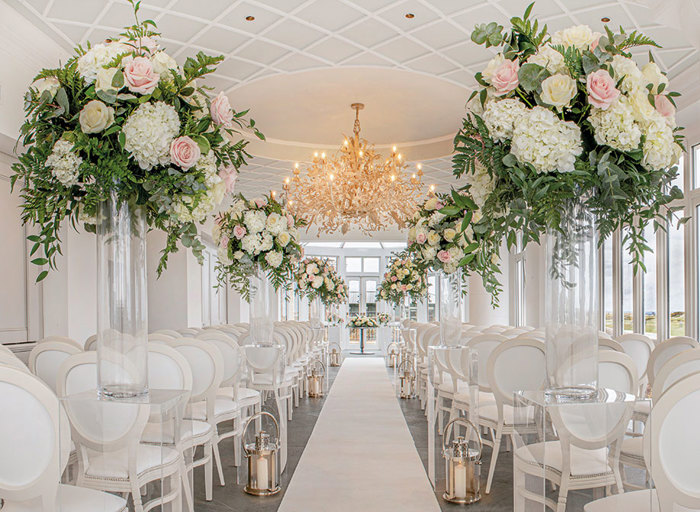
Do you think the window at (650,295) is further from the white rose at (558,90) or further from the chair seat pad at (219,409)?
the white rose at (558,90)

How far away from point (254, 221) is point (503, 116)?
10.5ft

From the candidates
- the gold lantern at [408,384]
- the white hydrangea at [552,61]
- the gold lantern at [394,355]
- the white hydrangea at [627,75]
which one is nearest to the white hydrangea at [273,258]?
the white hydrangea at [552,61]

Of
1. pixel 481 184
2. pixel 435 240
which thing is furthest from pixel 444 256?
pixel 481 184

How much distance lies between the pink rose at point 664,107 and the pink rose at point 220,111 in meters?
1.37

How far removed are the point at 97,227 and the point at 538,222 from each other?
1.44 metres

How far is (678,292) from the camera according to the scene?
7199 millimetres

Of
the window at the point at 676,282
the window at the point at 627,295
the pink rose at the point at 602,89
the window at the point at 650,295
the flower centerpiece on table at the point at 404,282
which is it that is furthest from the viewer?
the flower centerpiece on table at the point at 404,282

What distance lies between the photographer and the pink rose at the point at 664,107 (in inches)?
72.0

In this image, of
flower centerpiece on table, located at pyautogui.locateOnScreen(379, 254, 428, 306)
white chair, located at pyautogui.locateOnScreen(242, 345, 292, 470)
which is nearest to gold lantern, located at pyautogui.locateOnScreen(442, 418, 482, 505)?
white chair, located at pyautogui.locateOnScreen(242, 345, 292, 470)

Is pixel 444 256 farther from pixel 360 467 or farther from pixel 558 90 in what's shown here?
pixel 558 90

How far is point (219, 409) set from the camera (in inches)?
170

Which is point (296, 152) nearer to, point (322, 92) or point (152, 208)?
point (322, 92)

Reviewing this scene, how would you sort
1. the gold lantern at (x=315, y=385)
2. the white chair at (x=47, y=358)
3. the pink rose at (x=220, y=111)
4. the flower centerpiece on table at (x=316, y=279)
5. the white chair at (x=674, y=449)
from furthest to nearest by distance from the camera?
the flower centerpiece on table at (x=316, y=279)
the gold lantern at (x=315, y=385)
the white chair at (x=47, y=358)
the pink rose at (x=220, y=111)
the white chair at (x=674, y=449)

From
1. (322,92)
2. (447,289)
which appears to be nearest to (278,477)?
(447,289)
